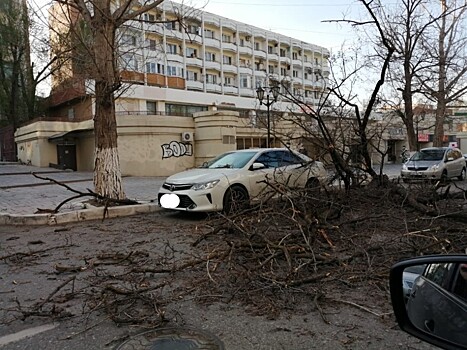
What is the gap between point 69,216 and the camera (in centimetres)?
841

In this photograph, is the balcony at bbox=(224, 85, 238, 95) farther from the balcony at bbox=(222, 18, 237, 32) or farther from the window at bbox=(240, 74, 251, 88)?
the balcony at bbox=(222, 18, 237, 32)

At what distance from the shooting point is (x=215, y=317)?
11.3ft

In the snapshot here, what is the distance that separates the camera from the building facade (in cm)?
1420

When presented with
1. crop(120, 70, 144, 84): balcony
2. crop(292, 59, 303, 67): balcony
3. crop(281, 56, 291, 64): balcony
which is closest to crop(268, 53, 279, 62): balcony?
crop(281, 56, 291, 64): balcony

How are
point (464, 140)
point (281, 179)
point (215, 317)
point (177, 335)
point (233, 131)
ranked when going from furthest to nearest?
point (464, 140), point (233, 131), point (281, 179), point (215, 317), point (177, 335)

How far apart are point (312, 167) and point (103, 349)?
6.04 metres

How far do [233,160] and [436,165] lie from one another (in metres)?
10.1

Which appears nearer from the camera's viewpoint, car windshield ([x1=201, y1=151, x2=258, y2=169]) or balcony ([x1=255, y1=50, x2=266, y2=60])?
car windshield ([x1=201, y1=151, x2=258, y2=169])

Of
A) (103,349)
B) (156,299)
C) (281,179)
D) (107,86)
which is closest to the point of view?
(103,349)

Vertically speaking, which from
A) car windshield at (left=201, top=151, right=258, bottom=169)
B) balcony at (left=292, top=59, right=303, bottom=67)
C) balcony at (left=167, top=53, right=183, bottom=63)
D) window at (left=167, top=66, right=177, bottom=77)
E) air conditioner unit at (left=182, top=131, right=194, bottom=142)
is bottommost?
car windshield at (left=201, top=151, right=258, bottom=169)

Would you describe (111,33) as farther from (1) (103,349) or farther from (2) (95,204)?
(1) (103,349)

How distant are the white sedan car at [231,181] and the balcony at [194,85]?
3971 cm

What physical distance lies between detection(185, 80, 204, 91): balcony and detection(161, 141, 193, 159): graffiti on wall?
24.9 m

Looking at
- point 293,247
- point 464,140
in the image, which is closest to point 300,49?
point 464,140
